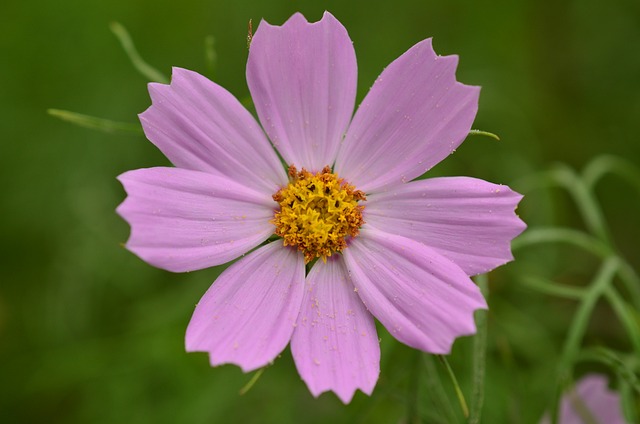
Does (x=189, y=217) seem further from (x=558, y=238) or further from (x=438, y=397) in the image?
(x=558, y=238)

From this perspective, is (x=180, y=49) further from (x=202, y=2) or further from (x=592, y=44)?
(x=592, y=44)

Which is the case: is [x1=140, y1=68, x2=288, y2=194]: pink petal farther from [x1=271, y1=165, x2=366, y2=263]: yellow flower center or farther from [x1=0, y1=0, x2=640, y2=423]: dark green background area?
[x1=0, y1=0, x2=640, y2=423]: dark green background area

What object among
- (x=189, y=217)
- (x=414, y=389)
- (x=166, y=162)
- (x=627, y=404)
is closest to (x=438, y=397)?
(x=414, y=389)

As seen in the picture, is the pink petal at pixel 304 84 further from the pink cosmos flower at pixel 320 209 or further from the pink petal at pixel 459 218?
the pink petal at pixel 459 218

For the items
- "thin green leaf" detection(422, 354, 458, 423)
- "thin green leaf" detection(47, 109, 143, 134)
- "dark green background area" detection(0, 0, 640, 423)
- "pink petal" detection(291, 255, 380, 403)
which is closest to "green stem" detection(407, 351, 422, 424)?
"thin green leaf" detection(422, 354, 458, 423)

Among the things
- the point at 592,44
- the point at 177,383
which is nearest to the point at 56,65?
the point at 177,383

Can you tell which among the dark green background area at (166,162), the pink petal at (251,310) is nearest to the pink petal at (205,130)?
the pink petal at (251,310)
